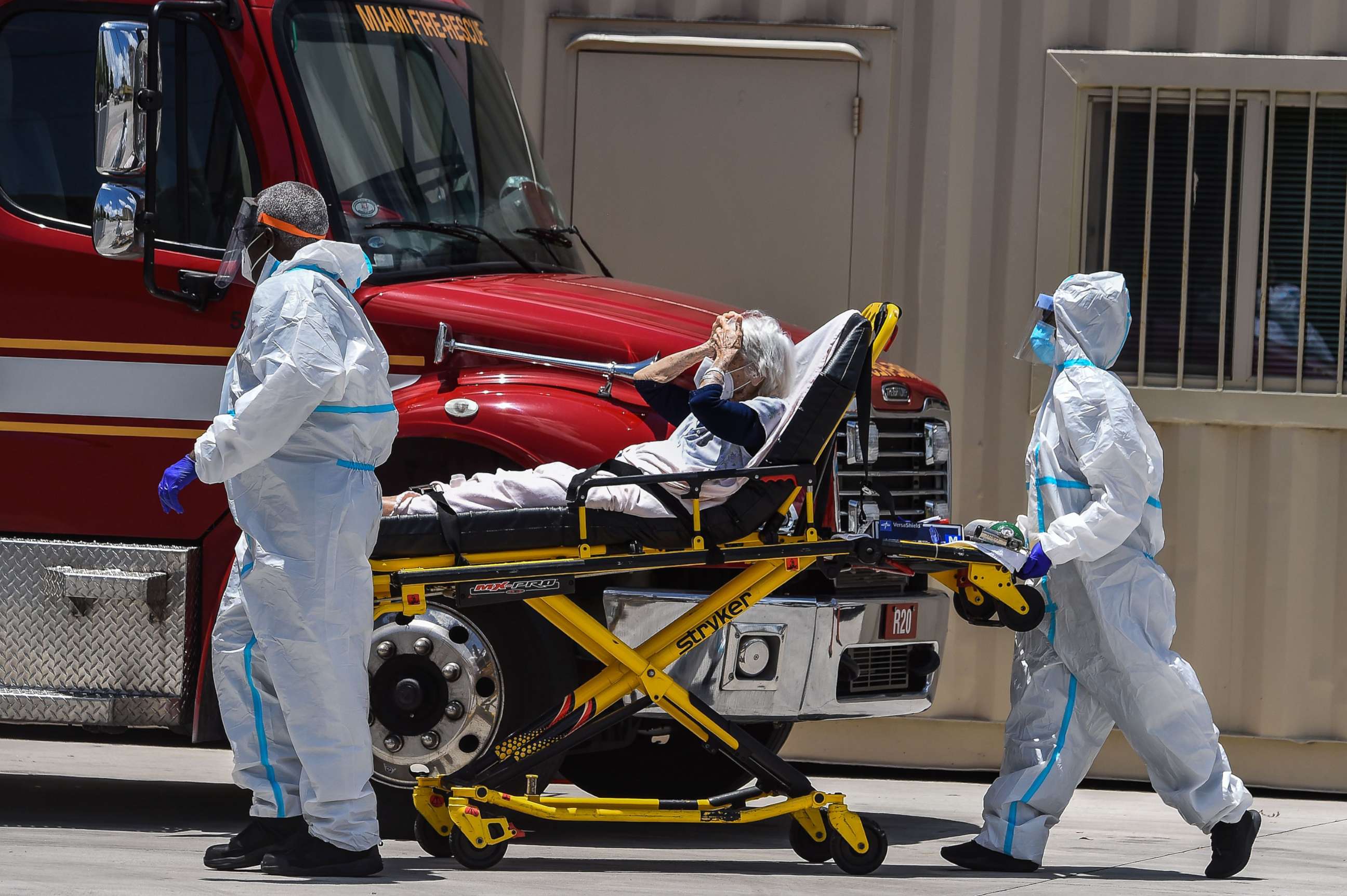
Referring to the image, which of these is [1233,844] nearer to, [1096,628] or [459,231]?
[1096,628]

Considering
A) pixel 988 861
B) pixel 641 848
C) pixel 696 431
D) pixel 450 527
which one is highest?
pixel 696 431

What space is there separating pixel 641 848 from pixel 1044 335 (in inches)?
84.2

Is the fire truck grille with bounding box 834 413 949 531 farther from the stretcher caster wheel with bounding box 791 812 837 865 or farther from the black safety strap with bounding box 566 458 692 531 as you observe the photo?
the stretcher caster wheel with bounding box 791 812 837 865

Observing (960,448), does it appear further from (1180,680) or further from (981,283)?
(1180,680)

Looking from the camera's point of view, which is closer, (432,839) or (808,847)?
(432,839)

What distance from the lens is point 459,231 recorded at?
6.24m

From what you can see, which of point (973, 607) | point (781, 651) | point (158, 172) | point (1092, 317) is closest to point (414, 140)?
point (158, 172)

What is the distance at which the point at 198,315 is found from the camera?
19.4ft

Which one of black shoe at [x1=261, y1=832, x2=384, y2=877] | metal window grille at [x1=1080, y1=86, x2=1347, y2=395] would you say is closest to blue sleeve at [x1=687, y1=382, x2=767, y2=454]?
black shoe at [x1=261, y1=832, x2=384, y2=877]

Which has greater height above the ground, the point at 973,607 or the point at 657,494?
the point at 657,494

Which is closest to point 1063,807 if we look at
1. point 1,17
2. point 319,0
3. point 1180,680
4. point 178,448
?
point 1180,680

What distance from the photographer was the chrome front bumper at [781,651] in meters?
5.55

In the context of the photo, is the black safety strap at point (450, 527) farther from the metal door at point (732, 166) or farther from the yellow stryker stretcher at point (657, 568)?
the metal door at point (732, 166)

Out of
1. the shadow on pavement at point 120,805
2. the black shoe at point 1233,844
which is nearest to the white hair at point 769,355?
the black shoe at point 1233,844
